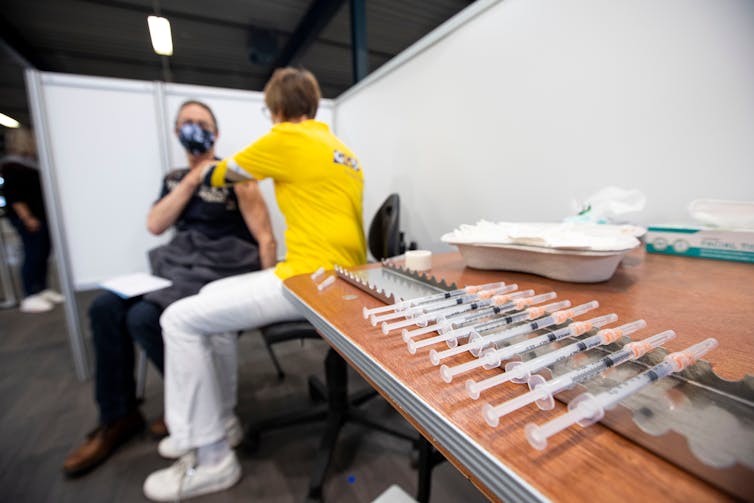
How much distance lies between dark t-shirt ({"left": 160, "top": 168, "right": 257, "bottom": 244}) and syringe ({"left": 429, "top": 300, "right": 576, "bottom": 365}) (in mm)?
1409

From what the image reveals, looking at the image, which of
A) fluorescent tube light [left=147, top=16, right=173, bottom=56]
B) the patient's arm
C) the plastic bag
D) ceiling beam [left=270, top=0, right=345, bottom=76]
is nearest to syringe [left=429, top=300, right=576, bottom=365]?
the plastic bag

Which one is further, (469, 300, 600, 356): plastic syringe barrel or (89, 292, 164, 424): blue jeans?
(89, 292, 164, 424): blue jeans

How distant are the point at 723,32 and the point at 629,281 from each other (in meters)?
0.65

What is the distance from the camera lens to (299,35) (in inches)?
134

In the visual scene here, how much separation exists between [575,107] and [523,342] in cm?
95

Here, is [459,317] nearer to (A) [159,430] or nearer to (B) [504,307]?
(B) [504,307]

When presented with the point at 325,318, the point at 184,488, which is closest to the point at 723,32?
the point at 325,318

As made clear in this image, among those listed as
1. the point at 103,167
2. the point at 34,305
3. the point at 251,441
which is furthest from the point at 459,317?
the point at 34,305

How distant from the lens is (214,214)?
1.49 m

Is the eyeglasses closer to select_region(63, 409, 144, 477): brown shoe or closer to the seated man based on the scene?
the seated man

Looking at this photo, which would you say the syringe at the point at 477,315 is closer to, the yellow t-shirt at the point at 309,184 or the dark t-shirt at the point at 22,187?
the yellow t-shirt at the point at 309,184

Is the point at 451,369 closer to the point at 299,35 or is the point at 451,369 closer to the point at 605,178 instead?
the point at 605,178

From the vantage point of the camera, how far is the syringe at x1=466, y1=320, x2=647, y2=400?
0.92ft

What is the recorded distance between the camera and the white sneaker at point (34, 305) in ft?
9.14
